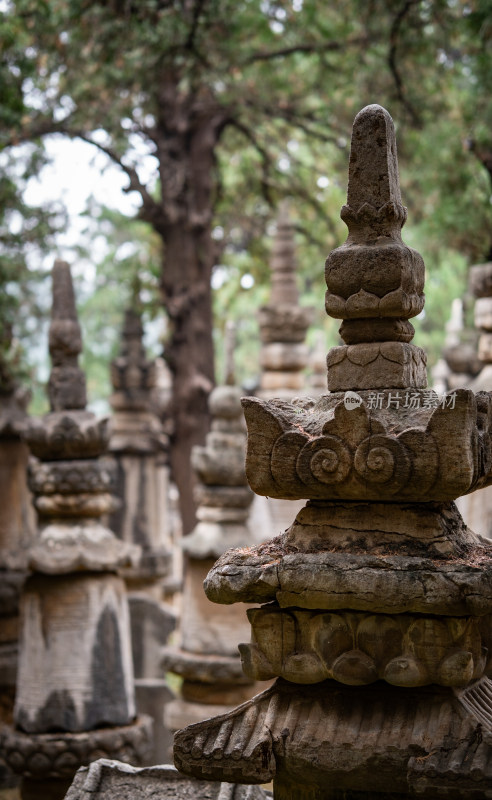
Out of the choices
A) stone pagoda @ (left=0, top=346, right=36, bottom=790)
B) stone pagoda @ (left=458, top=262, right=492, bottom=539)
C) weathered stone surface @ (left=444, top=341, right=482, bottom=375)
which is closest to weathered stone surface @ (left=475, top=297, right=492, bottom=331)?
stone pagoda @ (left=458, top=262, right=492, bottom=539)

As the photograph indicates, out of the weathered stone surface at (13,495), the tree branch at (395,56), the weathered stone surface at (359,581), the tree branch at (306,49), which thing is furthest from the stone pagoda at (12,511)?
the weathered stone surface at (359,581)

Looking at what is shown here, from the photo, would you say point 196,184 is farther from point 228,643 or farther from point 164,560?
point 228,643

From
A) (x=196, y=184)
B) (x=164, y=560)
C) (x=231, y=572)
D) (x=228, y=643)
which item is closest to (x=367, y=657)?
(x=231, y=572)

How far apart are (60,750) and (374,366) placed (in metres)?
3.45

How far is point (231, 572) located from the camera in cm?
310

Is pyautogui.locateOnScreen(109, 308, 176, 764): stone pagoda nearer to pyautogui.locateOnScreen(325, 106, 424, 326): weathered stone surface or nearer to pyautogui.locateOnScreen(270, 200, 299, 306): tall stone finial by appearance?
pyautogui.locateOnScreen(270, 200, 299, 306): tall stone finial

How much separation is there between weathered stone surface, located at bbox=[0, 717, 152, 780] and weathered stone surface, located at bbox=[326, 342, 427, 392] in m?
3.28

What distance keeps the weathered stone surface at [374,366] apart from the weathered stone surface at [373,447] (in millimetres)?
47

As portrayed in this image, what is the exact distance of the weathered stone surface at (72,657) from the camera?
5.95 metres

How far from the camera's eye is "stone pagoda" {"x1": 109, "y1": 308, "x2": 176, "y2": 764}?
33.0 feet

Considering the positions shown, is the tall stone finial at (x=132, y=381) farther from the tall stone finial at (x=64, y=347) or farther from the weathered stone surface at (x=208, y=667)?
the weathered stone surface at (x=208, y=667)

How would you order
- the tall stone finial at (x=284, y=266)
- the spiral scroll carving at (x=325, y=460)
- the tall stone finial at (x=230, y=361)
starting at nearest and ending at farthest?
the spiral scroll carving at (x=325, y=460)
the tall stone finial at (x=230, y=361)
the tall stone finial at (x=284, y=266)

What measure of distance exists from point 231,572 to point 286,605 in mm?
170

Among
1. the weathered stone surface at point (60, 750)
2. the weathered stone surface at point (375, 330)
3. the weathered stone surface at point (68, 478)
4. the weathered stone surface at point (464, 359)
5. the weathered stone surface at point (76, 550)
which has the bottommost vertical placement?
the weathered stone surface at point (60, 750)
